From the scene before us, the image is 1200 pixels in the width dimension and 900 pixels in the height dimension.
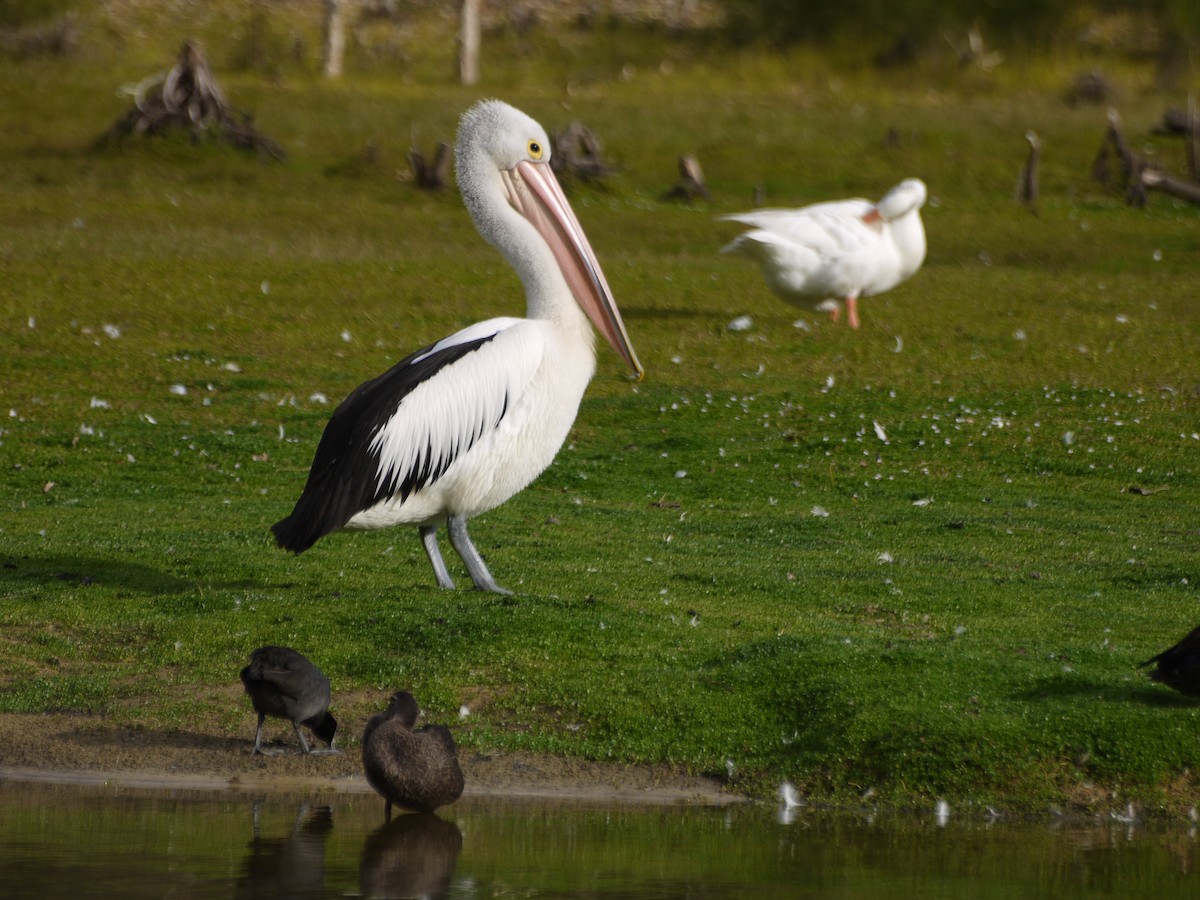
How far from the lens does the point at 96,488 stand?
11.2 m

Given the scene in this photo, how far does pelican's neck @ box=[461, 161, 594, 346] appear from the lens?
8023 millimetres

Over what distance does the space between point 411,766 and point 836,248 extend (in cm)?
1085

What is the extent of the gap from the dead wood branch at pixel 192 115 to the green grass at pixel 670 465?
38 centimetres

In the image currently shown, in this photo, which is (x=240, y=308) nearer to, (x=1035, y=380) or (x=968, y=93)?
(x=1035, y=380)

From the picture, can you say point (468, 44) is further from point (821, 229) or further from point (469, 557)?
point (469, 557)

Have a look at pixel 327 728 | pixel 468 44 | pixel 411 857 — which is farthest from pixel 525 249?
pixel 468 44

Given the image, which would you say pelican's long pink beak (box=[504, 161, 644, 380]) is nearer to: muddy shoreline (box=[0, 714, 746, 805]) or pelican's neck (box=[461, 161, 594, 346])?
pelican's neck (box=[461, 161, 594, 346])

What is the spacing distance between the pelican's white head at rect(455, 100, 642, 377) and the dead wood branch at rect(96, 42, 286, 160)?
15.7 m

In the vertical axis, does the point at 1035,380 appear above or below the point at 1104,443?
above

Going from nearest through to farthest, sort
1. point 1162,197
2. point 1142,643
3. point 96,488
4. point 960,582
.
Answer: point 1142,643, point 960,582, point 96,488, point 1162,197

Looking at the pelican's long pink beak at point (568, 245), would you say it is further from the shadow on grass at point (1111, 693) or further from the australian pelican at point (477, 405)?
the shadow on grass at point (1111, 693)

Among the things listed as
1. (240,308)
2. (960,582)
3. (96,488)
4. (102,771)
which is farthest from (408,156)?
(102,771)

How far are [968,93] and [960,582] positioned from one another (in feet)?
78.9

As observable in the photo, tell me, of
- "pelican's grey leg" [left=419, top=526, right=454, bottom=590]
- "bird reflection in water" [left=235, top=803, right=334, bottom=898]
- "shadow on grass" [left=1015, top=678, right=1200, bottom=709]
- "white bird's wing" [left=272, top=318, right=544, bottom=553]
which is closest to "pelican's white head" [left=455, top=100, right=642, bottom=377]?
"white bird's wing" [left=272, top=318, right=544, bottom=553]
